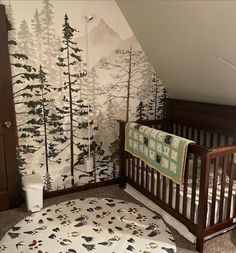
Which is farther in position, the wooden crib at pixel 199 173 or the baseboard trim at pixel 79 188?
the baseboard trim at pixel 79 188

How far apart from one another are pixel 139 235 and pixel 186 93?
1690 mm

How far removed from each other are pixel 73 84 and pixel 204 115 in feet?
4.91

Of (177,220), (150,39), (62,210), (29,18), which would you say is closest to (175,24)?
(150,39)

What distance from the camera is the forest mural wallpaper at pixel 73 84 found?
2629mm

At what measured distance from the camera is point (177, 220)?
92.1 inches

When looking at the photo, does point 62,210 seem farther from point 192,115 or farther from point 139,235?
point 192,115

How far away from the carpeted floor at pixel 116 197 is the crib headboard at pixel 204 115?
1004 millimetres

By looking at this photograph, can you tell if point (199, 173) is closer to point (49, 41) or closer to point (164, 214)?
point (164, 214)

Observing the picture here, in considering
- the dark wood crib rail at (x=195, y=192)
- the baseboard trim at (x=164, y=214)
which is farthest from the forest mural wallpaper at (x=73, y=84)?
the dark wood crib rail at (x=195, y=192)

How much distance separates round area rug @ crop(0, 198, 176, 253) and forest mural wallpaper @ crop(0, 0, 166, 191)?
1.70 feet

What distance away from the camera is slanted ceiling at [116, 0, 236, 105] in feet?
6.61

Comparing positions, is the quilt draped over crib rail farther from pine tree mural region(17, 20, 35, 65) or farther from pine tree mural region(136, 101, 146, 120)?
pine tree mural region(17, 20, 35, 65)

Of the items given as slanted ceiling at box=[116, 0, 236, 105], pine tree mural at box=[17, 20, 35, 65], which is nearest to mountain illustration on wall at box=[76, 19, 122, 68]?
slanted ceiling at box=[116, 0, 236, 105]

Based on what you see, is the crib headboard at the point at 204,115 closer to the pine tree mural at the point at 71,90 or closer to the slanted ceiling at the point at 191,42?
the slanted ceiling at the point at 191,42
